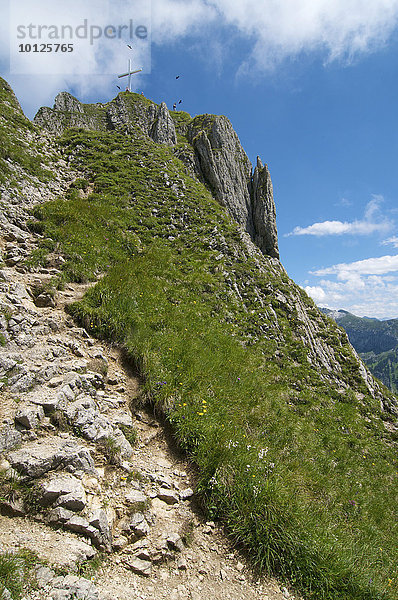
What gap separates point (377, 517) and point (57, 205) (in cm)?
1933

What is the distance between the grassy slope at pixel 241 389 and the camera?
468 centimetres

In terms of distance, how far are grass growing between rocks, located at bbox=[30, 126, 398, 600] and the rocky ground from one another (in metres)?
0.52

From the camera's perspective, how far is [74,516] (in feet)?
12.3

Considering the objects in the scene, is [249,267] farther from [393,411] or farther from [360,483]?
[360,483]

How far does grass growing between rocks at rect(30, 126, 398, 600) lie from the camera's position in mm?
4684

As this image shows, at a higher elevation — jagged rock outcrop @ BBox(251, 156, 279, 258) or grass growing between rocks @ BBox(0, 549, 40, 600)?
jagged rock outcrop @ BBox(251, 156, 279, 258)

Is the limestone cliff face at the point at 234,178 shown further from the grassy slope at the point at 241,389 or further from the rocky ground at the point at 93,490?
the rocky ground at the point at 93,490

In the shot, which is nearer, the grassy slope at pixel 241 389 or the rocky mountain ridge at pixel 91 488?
the rocky mountain ridge at pixel 91 488

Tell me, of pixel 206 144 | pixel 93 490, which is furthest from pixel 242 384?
pixel 206 144

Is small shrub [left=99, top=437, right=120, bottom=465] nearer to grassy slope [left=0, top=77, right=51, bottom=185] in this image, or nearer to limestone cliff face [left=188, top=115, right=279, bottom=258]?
grassy slope [left=0, top=77, right=51, bottom=185]

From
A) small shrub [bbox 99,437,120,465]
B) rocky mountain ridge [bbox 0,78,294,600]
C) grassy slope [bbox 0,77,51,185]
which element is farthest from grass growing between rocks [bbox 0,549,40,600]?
grassy slope [bbox 0,77,51,185]

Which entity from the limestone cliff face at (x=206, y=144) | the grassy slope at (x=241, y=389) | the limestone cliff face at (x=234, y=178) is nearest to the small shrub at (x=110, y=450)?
the grassy slope at (x=241, y=389)

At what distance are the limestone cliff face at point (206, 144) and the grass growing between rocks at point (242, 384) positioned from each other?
18905mm

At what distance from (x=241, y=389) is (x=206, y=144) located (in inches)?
1733
